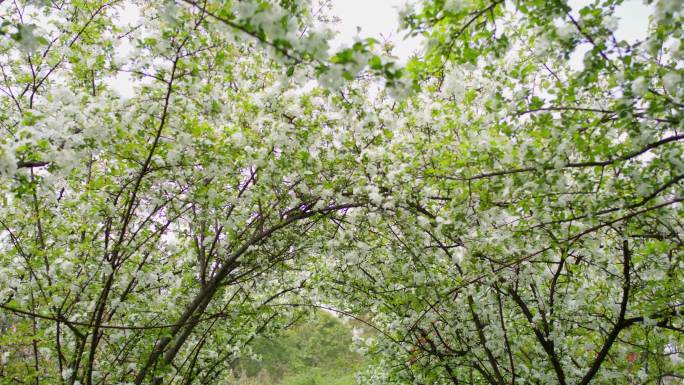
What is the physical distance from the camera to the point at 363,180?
3904mm

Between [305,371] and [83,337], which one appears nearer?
[83,337]

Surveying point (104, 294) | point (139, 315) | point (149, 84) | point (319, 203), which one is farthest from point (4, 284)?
point (319, 203)

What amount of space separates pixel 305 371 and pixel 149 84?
2087cm

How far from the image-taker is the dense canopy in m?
2.73

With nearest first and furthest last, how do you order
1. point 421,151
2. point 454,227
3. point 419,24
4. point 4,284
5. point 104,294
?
point 419,24 < point 454,227 < point 104,294 < point 421,151 < point 4,284

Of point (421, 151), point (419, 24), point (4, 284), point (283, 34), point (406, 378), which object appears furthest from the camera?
point (406, 378)

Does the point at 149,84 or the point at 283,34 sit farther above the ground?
the point at 149,84

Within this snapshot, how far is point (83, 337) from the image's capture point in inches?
152

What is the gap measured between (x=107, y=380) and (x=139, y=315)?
828 millimetres

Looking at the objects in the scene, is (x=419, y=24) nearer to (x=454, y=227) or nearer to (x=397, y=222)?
(x=454, y=227)

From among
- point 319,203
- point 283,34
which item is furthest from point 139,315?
point 283,34

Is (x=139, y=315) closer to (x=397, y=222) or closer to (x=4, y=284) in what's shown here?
(x=4, y=284)

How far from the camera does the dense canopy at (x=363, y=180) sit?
2.73 m

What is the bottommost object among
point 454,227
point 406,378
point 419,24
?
point 406,378
